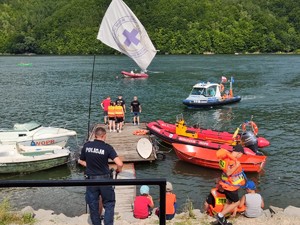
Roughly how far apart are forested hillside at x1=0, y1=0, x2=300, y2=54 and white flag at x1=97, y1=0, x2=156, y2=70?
132 m

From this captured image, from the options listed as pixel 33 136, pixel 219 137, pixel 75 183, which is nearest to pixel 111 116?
pixel 33 136

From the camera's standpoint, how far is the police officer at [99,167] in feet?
22.7

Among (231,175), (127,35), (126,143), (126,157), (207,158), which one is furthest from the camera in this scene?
(126,143)

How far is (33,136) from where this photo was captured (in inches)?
718

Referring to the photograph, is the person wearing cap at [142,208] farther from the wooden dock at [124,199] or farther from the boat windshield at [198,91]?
the boat windshield at [198,91]

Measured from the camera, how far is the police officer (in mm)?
6918

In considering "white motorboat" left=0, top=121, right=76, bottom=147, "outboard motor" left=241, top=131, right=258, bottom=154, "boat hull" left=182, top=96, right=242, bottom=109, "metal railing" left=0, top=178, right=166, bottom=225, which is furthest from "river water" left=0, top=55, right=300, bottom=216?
"metal railing" left=0, top=178, right=166, bottom=225

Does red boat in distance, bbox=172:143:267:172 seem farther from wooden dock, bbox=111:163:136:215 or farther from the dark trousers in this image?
the dark trousers

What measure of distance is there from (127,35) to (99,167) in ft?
26.6

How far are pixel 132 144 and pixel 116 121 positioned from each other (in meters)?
2.49

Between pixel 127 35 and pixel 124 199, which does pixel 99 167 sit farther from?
pixel 127 35

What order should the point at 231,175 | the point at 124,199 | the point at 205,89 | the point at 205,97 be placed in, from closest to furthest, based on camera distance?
the point at 231,175 < the point at 124,199 < the point at 205,97 < the point at 205,89

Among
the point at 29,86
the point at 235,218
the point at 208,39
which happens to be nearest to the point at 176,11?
the point at 208,39

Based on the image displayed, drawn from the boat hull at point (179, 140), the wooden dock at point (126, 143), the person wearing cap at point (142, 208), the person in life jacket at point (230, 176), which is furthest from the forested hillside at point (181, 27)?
the person in life jacket at point (230, 176)
